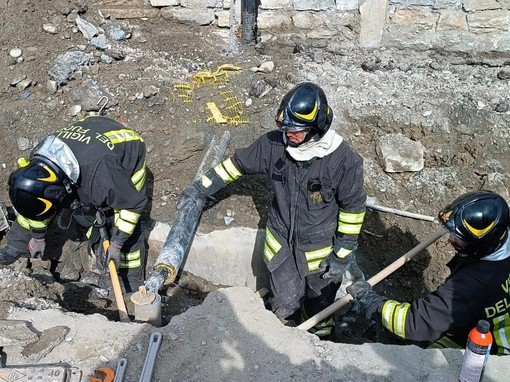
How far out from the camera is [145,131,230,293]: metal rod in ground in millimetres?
3793

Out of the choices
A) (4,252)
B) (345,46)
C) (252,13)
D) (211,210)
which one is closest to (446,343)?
(211,210)

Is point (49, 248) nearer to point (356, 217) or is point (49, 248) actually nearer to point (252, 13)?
point (356, 217)

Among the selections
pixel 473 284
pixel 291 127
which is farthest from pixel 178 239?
pixel 473 284

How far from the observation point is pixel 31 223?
14.0 ft

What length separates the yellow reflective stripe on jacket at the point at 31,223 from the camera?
4250 mm

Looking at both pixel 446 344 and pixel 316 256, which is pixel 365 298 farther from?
pixel 316 256

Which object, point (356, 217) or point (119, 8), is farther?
point (119, 8)

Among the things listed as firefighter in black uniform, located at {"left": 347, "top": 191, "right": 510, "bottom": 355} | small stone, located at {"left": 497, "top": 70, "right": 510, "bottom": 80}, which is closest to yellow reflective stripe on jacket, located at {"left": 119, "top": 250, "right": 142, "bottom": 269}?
firefighter in black uniform, located at {"left": 347, "top": 191, "right": 510, "bottom": 355}

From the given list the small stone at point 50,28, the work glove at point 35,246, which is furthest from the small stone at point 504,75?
the small stone at point 50,28

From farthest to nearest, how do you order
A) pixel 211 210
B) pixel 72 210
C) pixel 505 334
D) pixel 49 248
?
pixel 211 210 < pixel 49 248 < pixel 72 210 < pixel 505 334

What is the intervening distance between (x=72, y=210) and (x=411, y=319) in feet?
9.27

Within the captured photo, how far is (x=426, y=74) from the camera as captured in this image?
21.4ft

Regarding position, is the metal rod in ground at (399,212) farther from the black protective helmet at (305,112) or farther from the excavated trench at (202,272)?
the black protective helmet at (305,112)

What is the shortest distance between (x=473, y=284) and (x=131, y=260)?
3.10 m
